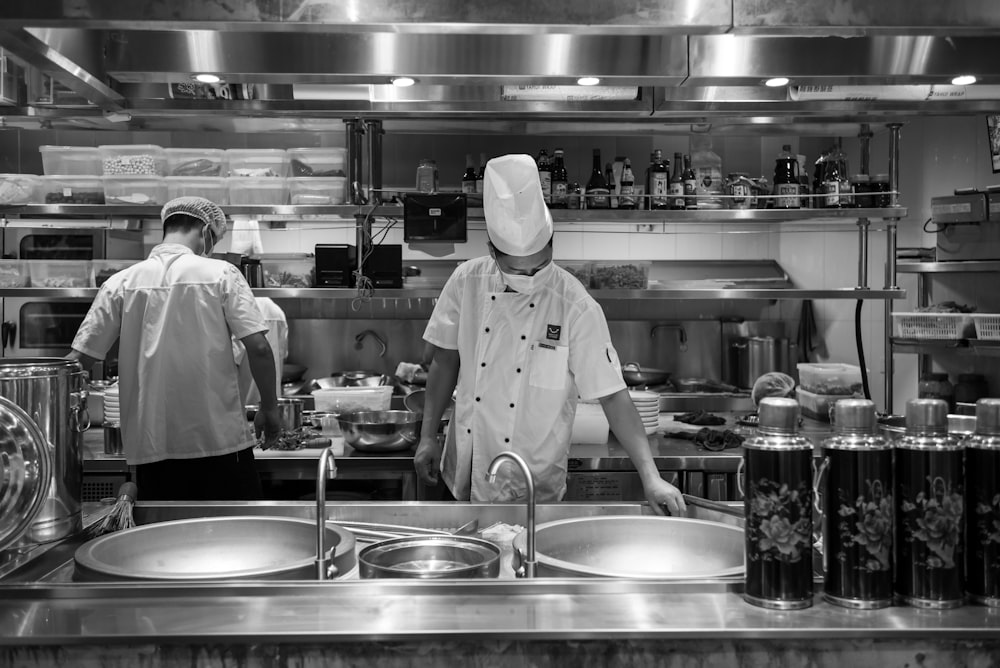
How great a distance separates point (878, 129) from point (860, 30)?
4.41 meters

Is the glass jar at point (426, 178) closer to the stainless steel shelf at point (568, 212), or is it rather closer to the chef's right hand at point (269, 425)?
the stainless steel shelf at point (568, 212)

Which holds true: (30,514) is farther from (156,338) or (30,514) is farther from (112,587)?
(156,338)

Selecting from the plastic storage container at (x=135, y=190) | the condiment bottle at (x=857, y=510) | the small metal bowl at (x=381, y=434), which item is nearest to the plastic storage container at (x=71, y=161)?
the plastic storage container at (x=135, y=190)

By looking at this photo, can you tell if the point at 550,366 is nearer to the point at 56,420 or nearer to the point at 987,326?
the point at 56,420

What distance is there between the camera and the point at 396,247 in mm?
4211

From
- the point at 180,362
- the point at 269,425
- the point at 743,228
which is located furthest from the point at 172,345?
the point at 743,228

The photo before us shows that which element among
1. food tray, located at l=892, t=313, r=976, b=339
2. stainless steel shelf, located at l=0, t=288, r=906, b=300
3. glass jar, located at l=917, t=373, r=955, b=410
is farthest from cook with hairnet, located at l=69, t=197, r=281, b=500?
glass jar, located at l=917, t=373, r=955, b=410

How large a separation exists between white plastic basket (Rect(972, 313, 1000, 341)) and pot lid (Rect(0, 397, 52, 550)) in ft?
14.6

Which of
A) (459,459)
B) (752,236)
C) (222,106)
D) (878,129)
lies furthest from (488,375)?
(752,236)

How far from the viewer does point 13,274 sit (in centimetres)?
438

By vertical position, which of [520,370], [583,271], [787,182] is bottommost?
[520,370]

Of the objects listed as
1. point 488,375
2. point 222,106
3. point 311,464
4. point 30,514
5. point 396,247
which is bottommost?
point 311,464

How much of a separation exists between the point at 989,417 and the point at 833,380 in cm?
299

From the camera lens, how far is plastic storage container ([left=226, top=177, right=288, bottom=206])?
4.24 meters
